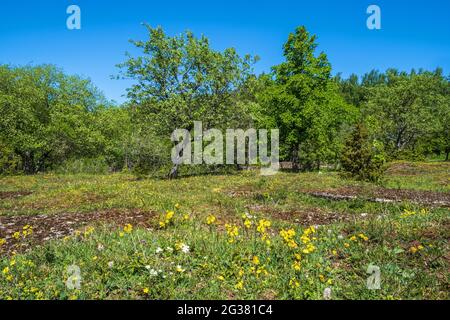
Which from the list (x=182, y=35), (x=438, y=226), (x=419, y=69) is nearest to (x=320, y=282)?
(x=438, y=226)

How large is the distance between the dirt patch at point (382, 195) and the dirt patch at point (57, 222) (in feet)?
32.1

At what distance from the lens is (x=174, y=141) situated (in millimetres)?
30172

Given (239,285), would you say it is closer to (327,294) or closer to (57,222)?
(327,294)

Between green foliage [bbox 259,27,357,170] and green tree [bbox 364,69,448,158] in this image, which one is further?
green tree [bbox 364,69,448,158]

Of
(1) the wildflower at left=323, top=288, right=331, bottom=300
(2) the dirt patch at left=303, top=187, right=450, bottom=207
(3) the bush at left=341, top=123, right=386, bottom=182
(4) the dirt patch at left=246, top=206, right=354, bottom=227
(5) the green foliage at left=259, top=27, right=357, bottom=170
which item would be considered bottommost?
(4) the dirt patch at left=246, top=206, right=354, bottom=227

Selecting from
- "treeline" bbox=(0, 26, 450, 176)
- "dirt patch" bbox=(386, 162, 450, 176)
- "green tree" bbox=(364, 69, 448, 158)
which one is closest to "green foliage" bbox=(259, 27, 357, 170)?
"treeline" bbox=(0, 26, 450, 176)

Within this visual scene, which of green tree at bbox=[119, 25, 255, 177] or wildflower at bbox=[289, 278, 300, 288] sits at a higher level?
green tree at bbox=[119, 25, 255, 177]

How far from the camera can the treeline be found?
28656 millimetres

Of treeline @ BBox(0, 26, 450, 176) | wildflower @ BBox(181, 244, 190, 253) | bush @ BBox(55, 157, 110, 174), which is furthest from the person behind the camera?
bush @ BBox(55, 157, 110, 174)

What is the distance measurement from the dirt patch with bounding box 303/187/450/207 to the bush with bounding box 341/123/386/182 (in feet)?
15.2

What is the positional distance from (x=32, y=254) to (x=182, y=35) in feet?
84.0

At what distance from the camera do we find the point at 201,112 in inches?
1142

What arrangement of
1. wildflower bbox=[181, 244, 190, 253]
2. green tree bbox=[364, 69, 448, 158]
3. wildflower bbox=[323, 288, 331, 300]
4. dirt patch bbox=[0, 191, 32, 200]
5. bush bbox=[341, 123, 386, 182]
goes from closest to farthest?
1. wildflower bbox=[323, 288, 331, 300]
2. wildflower bbox=[181, 244, 190, 253]
3. dirt patch bbox=[0, 191, 32, 200]
4. bush bbox=[341, 123, 386, 182]
5. green tree bbox=[364, 69, 448, 158]

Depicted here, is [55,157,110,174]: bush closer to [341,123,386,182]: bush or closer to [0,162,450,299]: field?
[341,123,386,182]: bush
